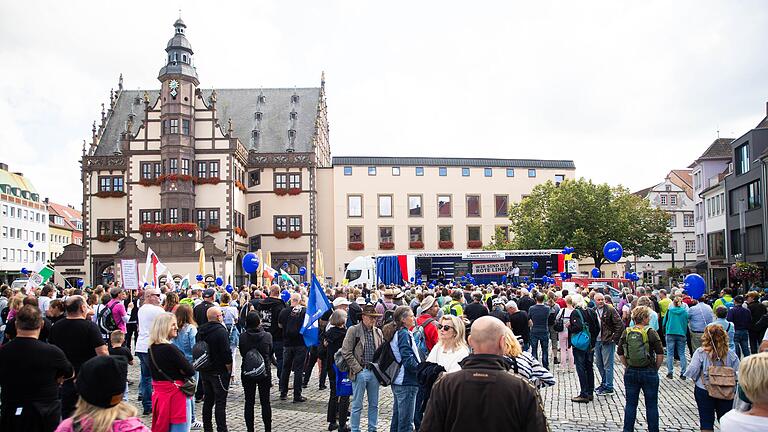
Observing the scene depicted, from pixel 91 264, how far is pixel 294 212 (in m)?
17.5

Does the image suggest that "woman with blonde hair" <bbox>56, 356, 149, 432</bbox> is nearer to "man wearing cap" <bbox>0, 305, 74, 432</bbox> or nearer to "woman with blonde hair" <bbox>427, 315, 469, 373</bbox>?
"man wearing cap" <bbox>0, 305, 74, 432</bbox>

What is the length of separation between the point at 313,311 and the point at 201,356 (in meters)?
3.26

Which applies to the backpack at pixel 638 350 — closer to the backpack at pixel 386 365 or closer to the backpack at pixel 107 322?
the backpack at pixel 386 365

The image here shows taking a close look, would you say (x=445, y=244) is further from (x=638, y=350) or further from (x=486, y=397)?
(x=486, y=397)

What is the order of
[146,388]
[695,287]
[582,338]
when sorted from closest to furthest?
[146,388], [582,338], [695,287]

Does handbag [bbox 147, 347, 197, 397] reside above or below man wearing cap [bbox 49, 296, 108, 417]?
below

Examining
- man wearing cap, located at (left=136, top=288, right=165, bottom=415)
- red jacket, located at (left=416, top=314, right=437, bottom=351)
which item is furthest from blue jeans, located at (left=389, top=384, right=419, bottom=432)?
man wearing cap, located at (left=136, top=288, right=165, bottom=415)

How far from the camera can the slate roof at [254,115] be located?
61719mm

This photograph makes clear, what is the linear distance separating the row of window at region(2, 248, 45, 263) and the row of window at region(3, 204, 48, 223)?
4.39m

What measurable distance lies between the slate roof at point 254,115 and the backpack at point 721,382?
2175 inches

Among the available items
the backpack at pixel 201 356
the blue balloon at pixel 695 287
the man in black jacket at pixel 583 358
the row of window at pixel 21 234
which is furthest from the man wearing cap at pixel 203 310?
the row of window at pixel 21 234

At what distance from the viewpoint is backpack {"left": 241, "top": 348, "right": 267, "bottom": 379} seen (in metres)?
9.30

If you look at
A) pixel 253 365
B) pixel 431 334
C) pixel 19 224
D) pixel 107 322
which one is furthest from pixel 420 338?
pixel 19 224

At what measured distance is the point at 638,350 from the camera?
352 inches
